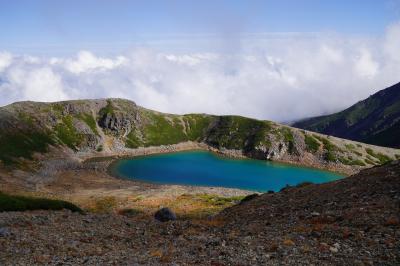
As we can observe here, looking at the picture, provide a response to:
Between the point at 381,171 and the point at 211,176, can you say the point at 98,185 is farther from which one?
the point at 381,171

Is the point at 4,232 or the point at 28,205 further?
the point at 28,205

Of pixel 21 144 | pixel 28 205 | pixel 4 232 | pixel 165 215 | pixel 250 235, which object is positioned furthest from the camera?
pixel 21 144

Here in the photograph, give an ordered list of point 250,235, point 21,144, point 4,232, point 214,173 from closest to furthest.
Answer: point 4,232
point 250,235
point 21,144
point 214,173

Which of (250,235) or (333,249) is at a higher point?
(333,249)

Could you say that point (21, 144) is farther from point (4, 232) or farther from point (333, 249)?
point (333, 249)

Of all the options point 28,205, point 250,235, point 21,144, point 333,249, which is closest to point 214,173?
point 21,144

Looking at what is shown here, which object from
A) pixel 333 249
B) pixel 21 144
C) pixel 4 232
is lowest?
pixel 4 232

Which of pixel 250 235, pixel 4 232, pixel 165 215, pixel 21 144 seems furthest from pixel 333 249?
pixel 21 144

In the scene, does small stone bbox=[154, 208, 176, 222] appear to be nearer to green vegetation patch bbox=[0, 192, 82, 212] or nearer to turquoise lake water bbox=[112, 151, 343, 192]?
green vegetation patch bbox=[0, 192, 82, 212]
